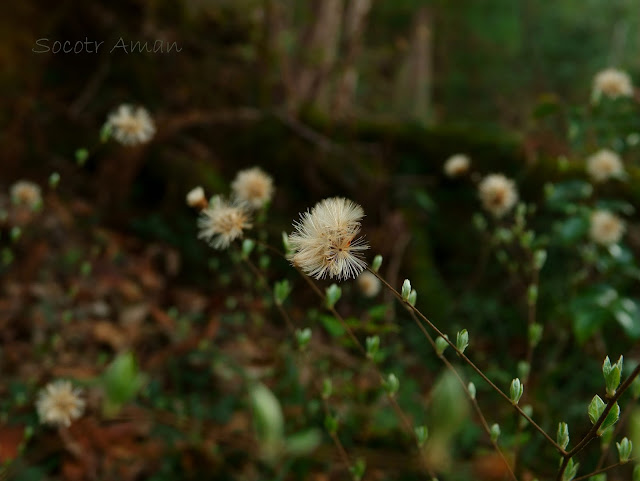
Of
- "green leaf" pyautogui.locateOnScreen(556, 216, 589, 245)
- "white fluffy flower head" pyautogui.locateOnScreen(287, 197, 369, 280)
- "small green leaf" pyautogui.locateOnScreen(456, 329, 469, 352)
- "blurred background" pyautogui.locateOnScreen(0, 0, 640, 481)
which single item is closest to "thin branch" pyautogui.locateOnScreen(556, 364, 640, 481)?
"small green leaf" pyautogui.locateOnScreen(456, 329, 469, 352)

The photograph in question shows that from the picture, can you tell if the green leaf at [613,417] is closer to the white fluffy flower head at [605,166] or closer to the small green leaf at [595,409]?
the small green leaf at [595,409]

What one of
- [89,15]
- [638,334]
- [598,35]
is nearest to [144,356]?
[638,334]

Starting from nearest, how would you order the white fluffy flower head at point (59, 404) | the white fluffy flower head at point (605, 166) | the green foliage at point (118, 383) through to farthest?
the green foliage at point (118, 383), the white fluffy flower head at point (59, 404), the white fluffy flower head at point (605, 166)

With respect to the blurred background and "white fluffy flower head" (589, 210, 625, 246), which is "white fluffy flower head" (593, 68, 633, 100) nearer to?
the blurred background

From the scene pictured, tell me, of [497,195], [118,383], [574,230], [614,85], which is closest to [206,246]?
[497,195]

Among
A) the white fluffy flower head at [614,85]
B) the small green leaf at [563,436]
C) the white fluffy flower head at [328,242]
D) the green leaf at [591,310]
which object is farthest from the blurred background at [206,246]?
the white fluffy flower head at [328,242]

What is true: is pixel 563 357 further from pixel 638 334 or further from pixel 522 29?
pixel 522 29
